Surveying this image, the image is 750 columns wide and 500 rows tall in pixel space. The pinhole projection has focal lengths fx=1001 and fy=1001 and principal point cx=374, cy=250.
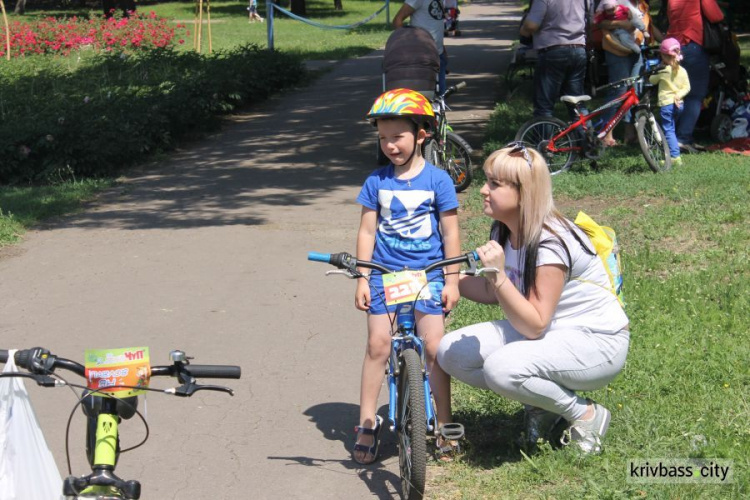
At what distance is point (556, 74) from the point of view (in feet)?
34.6

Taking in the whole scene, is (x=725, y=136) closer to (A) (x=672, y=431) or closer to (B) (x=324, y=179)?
(B) (x=324, y=179)

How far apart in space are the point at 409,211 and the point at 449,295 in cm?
47

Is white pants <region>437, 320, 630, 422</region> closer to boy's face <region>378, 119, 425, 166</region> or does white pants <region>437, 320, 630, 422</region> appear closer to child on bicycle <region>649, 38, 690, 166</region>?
boy's face <region>378, 119, 425, 166</region>

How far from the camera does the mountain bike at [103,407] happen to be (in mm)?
2688

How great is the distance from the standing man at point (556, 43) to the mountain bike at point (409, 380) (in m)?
6.70

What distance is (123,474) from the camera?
4590 mm

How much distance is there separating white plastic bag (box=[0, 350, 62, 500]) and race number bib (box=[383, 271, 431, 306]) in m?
1.52

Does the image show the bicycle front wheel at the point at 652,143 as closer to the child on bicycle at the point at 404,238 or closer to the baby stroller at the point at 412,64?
the baby stroller at the point at 412,64

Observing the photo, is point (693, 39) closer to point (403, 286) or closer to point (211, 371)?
point (403, 286)

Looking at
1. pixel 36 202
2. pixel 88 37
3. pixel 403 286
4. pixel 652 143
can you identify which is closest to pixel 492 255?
pixel 403 286

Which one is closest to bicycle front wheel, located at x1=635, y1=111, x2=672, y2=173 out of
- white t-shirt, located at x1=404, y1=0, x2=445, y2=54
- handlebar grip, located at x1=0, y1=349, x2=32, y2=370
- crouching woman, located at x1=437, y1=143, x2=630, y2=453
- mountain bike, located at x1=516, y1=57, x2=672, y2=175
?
mountain bike, located at x1=516, y1=57, x2=672, y2=175

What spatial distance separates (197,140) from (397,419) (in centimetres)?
1003

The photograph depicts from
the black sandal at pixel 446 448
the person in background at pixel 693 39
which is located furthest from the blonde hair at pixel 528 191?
the person in background at pixel 693 39

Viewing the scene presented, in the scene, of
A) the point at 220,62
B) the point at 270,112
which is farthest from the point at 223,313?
the point at 220,62
